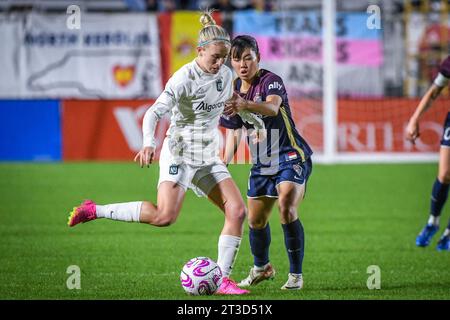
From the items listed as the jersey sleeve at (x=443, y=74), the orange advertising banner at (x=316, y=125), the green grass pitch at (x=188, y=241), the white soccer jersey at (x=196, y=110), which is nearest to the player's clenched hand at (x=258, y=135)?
the white soccer jersey at (x=196, y=110)

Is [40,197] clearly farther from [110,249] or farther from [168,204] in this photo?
[168,204]

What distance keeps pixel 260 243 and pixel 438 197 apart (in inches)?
108

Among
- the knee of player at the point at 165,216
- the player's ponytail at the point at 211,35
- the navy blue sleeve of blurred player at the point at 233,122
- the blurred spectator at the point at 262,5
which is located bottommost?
the knee of player at the point at 165,216

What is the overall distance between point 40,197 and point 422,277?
7.12m

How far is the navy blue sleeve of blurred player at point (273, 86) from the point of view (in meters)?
6.84

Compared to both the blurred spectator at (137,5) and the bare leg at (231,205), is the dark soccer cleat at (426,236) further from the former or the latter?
the blurred spectator at (137,5)

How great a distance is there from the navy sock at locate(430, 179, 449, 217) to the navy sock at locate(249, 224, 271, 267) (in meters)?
2.66

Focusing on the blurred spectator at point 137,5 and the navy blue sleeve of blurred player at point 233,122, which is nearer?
the navy blue sleeve of blurred player at point 233,122

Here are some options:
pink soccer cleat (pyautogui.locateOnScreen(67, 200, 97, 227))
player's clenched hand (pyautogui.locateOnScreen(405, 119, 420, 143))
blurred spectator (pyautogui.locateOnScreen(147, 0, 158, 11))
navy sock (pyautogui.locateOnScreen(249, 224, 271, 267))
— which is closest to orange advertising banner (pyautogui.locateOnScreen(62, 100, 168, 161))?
blurred spectator (pyautogui.locateOnScreen(147, 0, 158, 11))

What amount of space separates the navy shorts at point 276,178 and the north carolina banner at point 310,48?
38.4 ft

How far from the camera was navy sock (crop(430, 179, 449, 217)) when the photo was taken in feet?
30.5

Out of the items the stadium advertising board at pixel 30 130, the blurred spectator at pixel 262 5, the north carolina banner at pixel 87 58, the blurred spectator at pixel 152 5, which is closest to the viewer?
the stadium advertising board at pixel 30 130

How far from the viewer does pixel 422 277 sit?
7.51m

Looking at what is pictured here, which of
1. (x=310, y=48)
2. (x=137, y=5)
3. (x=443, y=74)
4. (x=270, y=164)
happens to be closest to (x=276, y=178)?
(x=270, y=164)
